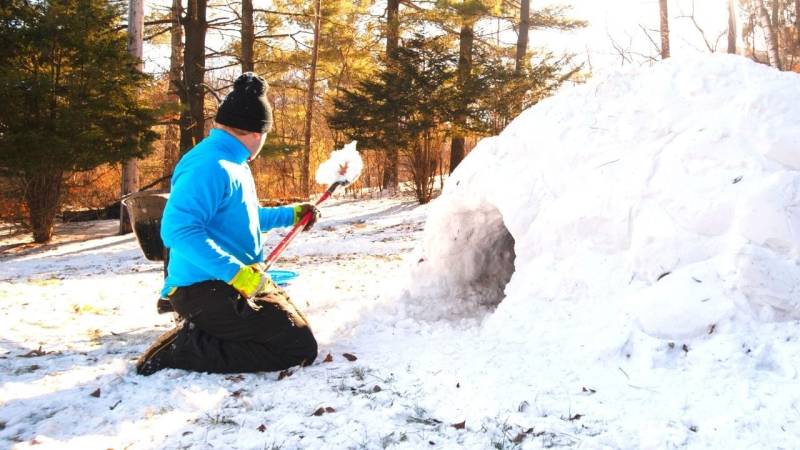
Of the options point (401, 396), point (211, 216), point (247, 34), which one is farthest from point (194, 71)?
point (401, 396)

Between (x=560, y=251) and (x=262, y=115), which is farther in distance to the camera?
(x=560, y=251)

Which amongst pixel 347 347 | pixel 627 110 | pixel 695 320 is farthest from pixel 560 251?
pixel 347 347

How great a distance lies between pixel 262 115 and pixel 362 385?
5.06 feet

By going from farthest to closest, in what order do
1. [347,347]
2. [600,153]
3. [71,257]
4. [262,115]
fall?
[71,257] < [600,153] < [347,347] < [262,115]

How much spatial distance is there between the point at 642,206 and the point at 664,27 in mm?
12316

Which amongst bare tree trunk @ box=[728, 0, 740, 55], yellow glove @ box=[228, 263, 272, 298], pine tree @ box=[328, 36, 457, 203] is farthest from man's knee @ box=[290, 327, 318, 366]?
bare tree trunk @ box=[728, 0, 740, 55]

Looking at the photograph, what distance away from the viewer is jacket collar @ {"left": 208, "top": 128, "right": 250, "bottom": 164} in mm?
2859

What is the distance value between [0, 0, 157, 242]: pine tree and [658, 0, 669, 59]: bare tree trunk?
11759 mm

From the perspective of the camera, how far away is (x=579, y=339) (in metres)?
2.79

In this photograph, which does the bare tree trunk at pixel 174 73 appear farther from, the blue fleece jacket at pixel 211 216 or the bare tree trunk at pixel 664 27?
the bare tree trunk at pixel 664 27

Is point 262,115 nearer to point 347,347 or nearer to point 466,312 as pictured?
point 347,347

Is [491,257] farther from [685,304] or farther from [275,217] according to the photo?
[685,304]

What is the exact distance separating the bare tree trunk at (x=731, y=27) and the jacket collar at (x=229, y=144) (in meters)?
12.2

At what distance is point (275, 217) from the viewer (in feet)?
11.6
